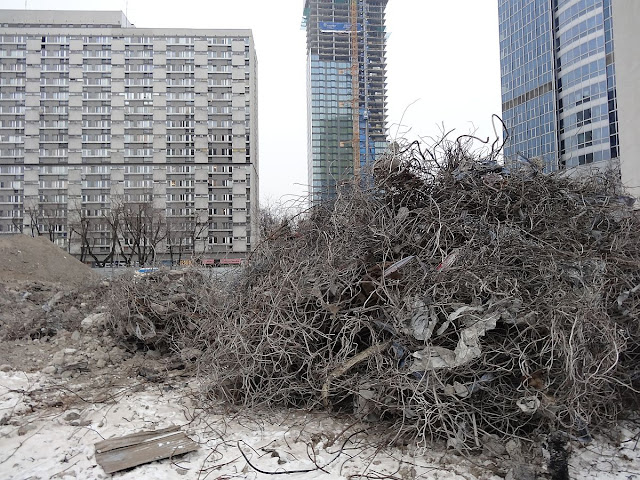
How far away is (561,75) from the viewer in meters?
44.2

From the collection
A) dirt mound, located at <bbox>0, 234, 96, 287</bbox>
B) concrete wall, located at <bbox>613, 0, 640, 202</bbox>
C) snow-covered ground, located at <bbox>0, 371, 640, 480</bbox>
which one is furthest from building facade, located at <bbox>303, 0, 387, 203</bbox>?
snow-covered ground, located at <bbox>0, 371, 640, 480</bbox>

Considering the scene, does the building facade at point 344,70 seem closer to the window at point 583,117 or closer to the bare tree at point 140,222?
the bare tree at point 140,222

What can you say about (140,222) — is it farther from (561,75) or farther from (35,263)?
(561,75)

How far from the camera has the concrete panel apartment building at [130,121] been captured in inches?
2170

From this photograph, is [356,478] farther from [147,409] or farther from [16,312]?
[16,312]

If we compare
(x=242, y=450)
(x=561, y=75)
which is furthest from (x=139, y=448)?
(x=561, y=75)

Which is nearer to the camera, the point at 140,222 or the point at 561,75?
the point at 140,222

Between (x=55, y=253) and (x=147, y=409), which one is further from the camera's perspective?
(x=55, y=253)

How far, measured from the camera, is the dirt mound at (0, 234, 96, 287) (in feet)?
48.2

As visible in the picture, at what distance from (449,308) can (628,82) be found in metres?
7.30

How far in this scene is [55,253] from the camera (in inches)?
687

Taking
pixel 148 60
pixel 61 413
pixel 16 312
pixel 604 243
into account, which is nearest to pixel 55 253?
pixel 16 312

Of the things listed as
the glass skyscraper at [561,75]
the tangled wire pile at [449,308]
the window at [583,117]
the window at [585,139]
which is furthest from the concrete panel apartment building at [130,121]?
the tangled wire pile at [449,308]

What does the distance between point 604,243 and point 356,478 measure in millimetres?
3163
